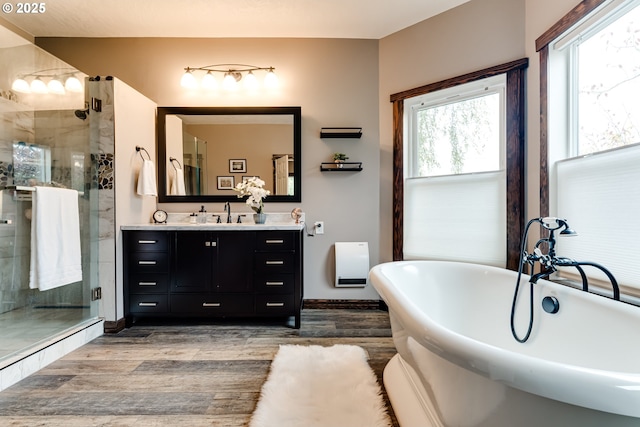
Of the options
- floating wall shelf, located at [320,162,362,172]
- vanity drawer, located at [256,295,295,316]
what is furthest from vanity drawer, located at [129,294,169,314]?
floating wall shelf, located at [320,162,362,172]

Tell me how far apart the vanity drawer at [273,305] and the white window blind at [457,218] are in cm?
117

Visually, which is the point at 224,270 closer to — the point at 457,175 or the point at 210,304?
the point at 210,304

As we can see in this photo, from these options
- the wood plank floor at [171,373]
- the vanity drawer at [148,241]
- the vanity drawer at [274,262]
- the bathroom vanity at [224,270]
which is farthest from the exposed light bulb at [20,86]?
the vanity drawer at [274,262]

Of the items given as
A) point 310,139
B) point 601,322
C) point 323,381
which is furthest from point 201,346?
point 601,322

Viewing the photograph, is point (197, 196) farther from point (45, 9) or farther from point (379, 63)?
point (379, 63)

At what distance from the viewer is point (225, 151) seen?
2848 millimetres

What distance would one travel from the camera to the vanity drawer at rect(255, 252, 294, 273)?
238 cm

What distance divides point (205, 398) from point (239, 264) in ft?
3.42

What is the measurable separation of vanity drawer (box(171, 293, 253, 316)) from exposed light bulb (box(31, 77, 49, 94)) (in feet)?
6.04

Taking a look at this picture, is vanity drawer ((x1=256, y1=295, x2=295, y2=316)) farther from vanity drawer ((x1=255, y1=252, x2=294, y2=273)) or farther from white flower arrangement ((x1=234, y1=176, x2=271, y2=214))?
white flower arrangement ((x1=234, y1=176, x2=271, y2=214))

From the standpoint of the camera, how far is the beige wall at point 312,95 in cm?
286

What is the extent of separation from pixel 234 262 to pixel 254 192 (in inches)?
24.9

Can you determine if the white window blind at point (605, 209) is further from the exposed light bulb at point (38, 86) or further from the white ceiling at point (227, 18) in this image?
the exposed light bulb at point (38, 86)

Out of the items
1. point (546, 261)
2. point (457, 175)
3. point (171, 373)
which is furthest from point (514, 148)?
point (171, 373)
